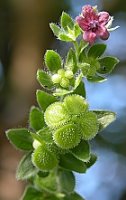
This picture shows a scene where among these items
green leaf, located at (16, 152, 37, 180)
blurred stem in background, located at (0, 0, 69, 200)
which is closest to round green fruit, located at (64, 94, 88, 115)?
green leaf, located at (16, 152, 37, 180)

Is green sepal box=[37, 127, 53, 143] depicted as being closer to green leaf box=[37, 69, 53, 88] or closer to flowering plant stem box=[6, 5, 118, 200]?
flowering plant stem box=[6, 5, 118, 200]

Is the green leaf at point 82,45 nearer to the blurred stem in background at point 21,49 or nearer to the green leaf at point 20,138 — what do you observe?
the green leaf at point 20,138

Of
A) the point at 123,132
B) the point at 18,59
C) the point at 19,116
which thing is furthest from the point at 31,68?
the point at 123,132

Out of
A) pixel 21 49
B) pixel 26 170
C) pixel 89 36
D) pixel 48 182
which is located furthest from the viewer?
pixel 21 49

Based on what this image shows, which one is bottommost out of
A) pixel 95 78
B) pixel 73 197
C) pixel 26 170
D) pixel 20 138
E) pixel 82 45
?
pixel 73 197

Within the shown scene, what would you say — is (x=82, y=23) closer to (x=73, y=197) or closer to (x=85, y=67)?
(x=85, y=67)

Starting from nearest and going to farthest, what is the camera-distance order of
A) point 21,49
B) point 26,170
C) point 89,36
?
point 89,36 → point 26,170 → point 21,49

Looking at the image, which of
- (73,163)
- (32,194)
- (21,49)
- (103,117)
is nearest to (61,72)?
(103,117)

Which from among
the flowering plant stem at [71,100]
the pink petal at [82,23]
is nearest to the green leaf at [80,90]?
the flowering plant stem at [71,100]
